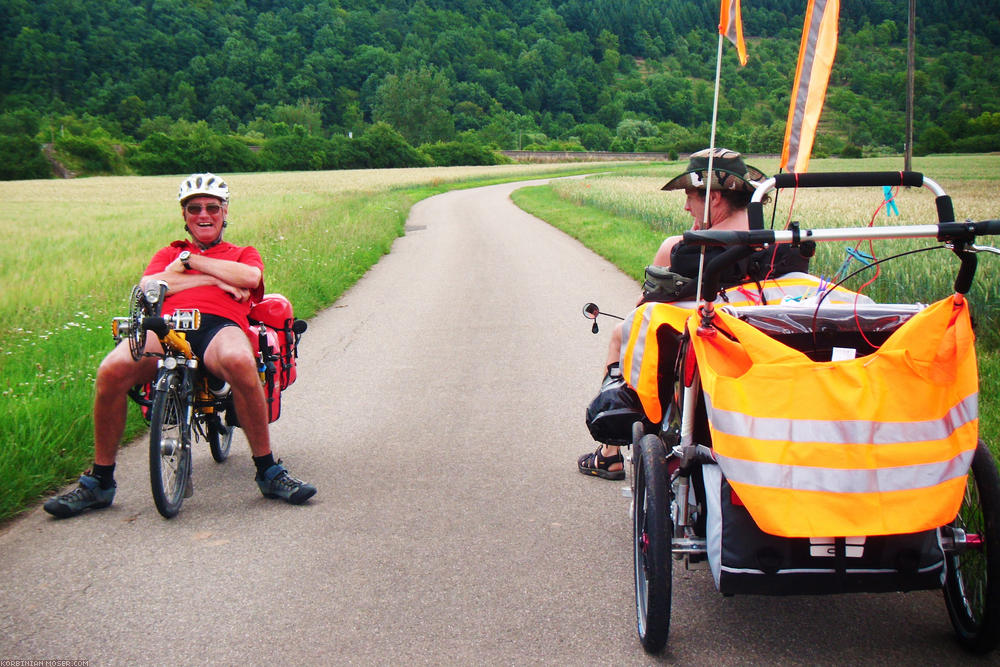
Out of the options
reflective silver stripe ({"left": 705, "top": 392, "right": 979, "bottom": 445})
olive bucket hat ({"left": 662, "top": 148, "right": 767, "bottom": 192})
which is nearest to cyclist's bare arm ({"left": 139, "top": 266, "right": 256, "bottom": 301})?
olive bucket hat ({"left": 662, "top": 148, "right": 767, "bottom": 192})

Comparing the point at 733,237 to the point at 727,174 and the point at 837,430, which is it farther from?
the point at 727,174

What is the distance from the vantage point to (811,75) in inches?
165

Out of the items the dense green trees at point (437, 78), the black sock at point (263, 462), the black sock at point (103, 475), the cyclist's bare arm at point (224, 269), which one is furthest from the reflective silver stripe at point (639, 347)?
the dense green trees at point (437, 78)

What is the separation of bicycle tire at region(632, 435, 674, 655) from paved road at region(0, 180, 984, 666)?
13 cm

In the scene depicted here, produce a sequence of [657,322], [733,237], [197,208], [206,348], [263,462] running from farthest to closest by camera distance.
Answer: [197,208] < [263,462] < [206,348] < [657,322] < [733,237]

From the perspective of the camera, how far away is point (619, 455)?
475 centimetres

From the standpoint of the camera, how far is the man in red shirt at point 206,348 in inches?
167

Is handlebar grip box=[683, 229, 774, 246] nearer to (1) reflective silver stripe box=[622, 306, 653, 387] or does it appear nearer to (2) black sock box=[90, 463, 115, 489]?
(1) reflective silver stripe box=[622, 306, 653, 387]

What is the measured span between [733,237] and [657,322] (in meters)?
0.75

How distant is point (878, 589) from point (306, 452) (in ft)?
11.7

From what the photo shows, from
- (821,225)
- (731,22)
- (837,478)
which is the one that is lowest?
(821,225)

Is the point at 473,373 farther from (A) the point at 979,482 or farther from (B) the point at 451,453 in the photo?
(A) the point at 979,482

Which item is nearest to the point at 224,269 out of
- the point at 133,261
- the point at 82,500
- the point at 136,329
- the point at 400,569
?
the point at 136,329

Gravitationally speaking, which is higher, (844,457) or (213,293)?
(213,293)
